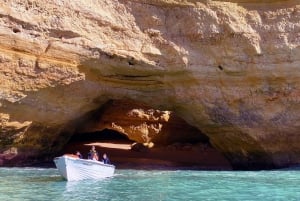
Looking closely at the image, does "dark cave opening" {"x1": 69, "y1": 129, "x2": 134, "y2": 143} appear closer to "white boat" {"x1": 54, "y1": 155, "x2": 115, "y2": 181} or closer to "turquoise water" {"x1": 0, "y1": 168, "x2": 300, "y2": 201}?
"turquoise water" {"x1": 0, "y1": 168, "x2": 300, "y2": 201}

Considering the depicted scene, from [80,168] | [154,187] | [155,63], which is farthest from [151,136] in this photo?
[154,187]

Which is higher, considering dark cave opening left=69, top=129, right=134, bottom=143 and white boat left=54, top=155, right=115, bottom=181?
dark cave opening left=69, top=129, right=134, bottom=143

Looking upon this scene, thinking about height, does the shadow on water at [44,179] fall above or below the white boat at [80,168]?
below

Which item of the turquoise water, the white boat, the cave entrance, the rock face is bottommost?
the turquoise water

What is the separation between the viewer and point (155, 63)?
1712 centimetres

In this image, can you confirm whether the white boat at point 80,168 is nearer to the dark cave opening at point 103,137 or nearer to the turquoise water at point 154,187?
the turquoise water at point 154,187

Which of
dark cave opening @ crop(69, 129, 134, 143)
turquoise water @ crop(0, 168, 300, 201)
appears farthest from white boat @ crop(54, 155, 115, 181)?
dark cave opening @ crop(69, 129, 134, 143)

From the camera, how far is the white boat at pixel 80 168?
14250 mm

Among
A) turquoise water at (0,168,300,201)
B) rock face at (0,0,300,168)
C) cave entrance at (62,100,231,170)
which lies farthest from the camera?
cave entrance at (62,100,231,170)

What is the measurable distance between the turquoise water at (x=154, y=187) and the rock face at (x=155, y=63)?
2.19 m

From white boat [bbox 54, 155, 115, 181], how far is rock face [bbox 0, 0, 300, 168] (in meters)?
3.10

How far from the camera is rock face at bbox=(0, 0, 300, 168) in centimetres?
1634

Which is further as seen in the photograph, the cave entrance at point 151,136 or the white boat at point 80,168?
the cave entrance at point 151,136

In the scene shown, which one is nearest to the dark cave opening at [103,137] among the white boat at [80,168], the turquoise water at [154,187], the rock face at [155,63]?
the rock face at [155,63]
